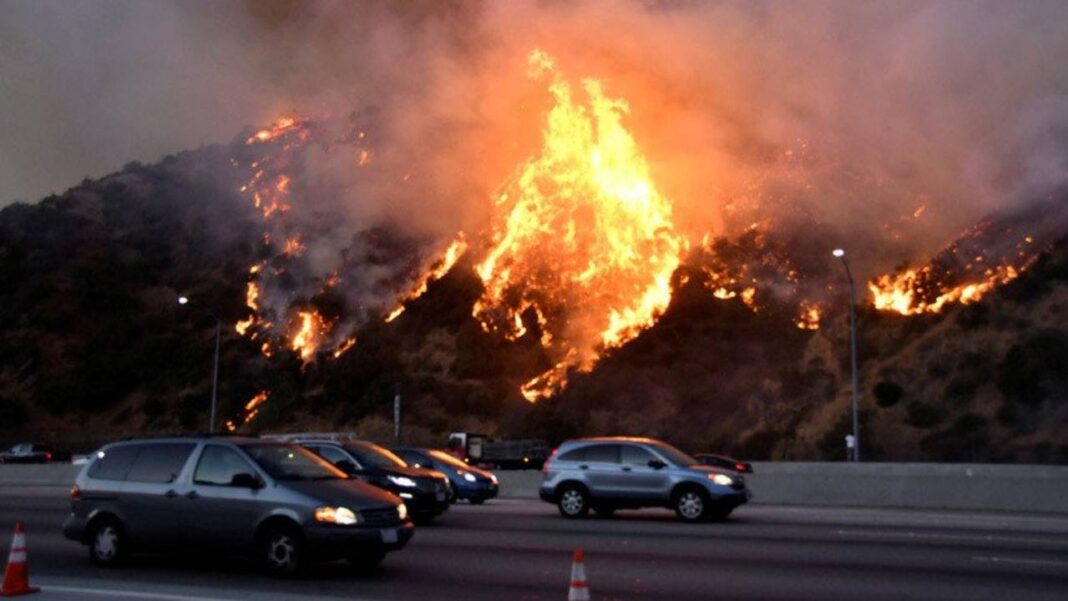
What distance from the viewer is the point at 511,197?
75.3 m

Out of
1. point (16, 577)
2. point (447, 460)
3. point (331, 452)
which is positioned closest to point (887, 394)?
point (447, 460)

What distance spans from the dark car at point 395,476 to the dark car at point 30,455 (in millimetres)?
40951

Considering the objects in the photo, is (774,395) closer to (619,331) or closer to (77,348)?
(619,331)

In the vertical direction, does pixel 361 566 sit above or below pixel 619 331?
below

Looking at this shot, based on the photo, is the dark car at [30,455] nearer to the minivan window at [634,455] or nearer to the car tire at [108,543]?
the minivan window at [634,455]

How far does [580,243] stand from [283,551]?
57.8 m

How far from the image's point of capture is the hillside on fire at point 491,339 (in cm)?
4997

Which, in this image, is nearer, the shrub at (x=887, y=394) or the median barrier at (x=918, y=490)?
the median barrier at (x=918, y=490)

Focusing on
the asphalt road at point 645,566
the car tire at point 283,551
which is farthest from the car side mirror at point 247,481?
the asphalt road at point 645,566

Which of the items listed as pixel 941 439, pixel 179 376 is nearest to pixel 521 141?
pixel 179 376

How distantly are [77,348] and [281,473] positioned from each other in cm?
7177

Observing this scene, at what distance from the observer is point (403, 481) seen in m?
19.3

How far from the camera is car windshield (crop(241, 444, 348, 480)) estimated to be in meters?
13.1

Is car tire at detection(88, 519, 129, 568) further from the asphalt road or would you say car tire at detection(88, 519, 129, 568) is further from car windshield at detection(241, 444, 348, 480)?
car windshield at detection(241, 444, 348, 480)
